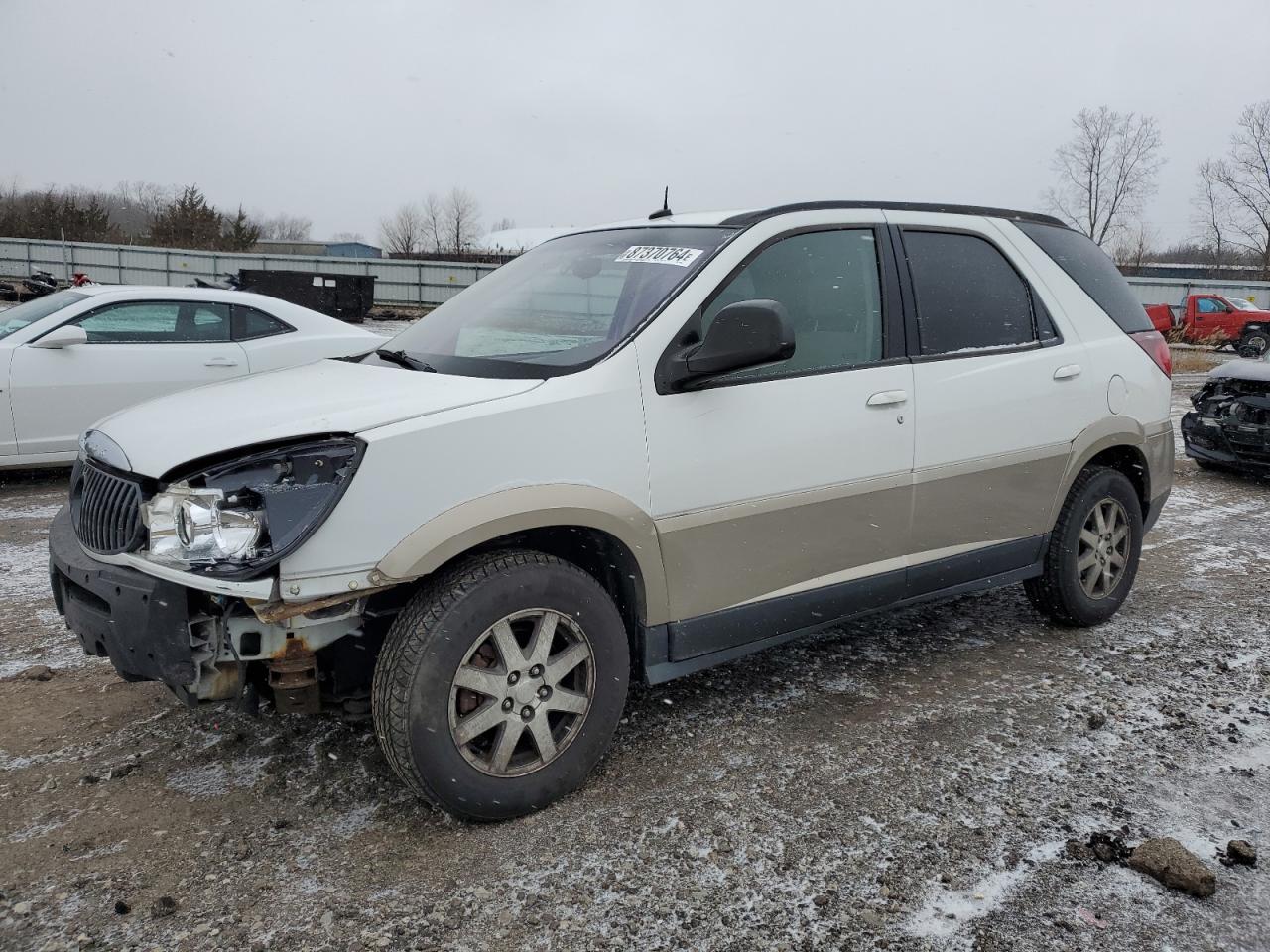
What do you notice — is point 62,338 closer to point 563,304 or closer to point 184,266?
point 563,304

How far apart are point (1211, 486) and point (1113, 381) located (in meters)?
4.83

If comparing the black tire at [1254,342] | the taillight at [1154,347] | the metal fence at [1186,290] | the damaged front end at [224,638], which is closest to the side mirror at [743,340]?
the damaged front end at [224,638]

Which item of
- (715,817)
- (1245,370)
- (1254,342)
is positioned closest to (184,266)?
(1254,342)

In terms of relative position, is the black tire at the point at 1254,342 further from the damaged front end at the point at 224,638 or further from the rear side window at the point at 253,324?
the damaged front end at the point at 224,638

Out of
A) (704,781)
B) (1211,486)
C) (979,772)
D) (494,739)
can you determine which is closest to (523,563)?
(494,739)

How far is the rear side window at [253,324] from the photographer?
775 centimetres

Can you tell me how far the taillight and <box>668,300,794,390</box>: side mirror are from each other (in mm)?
2521

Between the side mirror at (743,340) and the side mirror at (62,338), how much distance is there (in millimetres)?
5806

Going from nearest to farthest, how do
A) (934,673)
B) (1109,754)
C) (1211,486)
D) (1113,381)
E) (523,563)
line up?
(523,563) < (1109,754) < (934,673) < (1113,381) < (1211,486)

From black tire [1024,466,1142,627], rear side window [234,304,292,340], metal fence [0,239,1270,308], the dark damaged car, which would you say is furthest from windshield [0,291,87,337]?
metal fence [0,239,1270,308]

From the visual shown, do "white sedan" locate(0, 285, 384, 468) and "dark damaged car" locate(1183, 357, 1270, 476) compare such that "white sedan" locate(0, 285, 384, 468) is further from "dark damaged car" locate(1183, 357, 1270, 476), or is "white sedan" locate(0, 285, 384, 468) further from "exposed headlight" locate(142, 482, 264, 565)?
"dark damaged car" locate(1183, 357, 1270, 476)

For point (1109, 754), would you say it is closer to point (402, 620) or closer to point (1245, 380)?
point (402, 620)

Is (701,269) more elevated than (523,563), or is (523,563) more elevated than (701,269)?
(701,269)

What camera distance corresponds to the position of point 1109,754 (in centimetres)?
333
